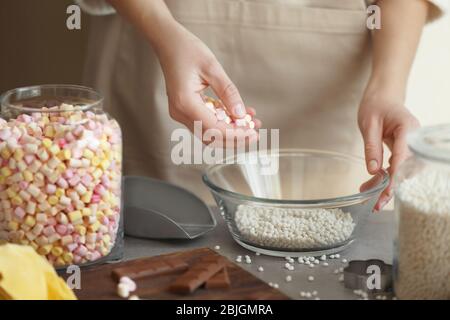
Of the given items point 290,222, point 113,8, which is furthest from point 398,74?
point 113,8

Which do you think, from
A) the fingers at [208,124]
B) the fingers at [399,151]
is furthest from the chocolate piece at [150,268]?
the fingers at [399,151]

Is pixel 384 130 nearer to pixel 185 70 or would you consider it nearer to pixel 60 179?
pixel 185 70

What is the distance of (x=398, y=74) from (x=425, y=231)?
1.73 ft

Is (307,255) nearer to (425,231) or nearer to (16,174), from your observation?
(425,231)

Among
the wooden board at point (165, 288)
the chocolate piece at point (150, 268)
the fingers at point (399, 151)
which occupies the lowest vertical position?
the wooden board at point (165, 288)

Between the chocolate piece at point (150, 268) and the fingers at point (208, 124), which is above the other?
the fingers at point (208, 124)

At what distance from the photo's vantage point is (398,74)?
125cm

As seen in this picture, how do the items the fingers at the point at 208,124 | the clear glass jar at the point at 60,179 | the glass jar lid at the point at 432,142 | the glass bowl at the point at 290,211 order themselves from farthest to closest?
1. the fingers at the point at 208,124
2. the glass bowl at the point at 290,211
3. the clear glass jar at the point at 60,179
4. the glass jar lid at the point at 432,142

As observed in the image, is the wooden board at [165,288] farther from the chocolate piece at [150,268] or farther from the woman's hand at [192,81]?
the woman's hand at [192,81]

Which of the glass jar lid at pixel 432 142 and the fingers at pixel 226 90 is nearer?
the glass jar lid at pixel 432 142

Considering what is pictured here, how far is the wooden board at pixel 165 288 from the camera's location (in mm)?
818

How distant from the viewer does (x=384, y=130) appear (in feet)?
3.73

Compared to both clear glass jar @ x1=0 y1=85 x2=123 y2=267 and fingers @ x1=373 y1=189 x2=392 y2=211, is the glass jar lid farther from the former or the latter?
clear glass jar @ x1=0 y1=85 x2=123 y2=267

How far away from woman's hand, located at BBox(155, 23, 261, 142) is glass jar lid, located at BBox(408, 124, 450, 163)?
0.31 m
